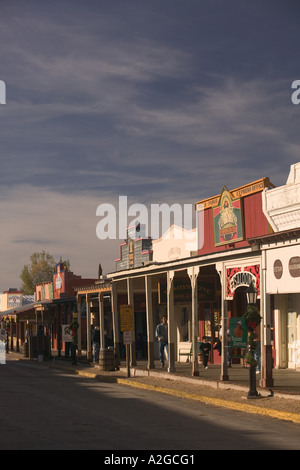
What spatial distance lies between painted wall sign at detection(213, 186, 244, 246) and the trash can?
589 centimetres

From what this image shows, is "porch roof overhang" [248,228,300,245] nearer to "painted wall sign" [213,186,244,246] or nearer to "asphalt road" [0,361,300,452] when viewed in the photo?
"asphalt road" [0,361,300,452]

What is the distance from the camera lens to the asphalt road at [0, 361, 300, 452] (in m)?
10.9

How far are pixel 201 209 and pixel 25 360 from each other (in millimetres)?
17065

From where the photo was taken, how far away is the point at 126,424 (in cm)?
1324

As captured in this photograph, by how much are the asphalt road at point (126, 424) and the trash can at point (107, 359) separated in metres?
7.31

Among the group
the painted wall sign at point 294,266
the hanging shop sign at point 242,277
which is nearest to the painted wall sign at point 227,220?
the hanging shop sign at point 242,277

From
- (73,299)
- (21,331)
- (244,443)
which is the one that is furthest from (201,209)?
(21,331)

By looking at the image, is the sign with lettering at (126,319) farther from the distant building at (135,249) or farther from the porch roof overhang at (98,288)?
the distant building at (135,249)

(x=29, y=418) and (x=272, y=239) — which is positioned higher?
(x=272, y=239)

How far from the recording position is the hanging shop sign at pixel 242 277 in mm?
18859

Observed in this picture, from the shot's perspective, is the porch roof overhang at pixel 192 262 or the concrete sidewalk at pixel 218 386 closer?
the concrete sidewalk at pixel 218 386

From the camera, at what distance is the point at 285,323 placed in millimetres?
24344

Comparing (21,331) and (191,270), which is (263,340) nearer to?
(191,270)

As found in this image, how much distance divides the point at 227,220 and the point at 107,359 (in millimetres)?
7114
